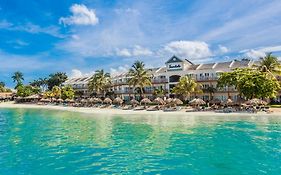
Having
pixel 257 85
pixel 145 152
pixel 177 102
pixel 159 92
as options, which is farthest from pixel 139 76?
pixel 145 152

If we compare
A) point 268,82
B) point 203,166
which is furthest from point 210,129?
point 268,82

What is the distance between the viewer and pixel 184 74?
214 feet

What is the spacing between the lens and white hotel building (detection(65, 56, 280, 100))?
60338 millimetres

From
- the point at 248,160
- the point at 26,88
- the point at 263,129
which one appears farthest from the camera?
the point at 26,88

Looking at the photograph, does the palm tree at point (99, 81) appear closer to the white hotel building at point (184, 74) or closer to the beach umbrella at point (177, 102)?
the white hotel building at point (184, 74)

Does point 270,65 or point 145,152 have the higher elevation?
point 270,65

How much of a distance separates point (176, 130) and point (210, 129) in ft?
11.7

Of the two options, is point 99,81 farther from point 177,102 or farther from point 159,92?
point 177,102

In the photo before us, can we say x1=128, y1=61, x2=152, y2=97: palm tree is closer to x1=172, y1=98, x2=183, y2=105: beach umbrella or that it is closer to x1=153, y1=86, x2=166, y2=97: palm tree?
x1=153, y1=86, x2=166, y2=97: palm tree

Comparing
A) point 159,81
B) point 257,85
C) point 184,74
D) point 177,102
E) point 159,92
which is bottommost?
point 177,102

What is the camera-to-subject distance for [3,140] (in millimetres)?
23734

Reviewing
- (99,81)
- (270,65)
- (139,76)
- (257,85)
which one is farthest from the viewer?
(99,81)

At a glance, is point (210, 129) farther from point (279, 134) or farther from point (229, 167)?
point (229, 167)

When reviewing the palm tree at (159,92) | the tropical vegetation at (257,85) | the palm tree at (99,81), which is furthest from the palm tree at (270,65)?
the palm tree at (99,81)
